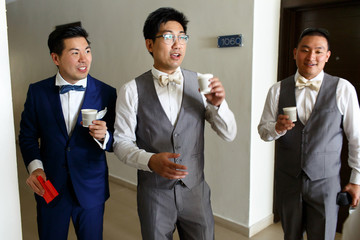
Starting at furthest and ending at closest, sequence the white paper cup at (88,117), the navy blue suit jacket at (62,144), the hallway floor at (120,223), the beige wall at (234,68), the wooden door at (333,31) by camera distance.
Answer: the hallway floor at (120,223), the beige wall at (234,68), the wooden door at (333,31), the navy blue suit jacket at (62,144), the white paper cup at (88,117)

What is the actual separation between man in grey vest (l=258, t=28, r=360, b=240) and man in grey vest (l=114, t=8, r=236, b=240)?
444 millimetres

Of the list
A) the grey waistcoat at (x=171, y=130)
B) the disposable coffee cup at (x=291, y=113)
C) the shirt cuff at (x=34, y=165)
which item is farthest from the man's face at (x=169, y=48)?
the shirt cuff at (x=34, y=165)

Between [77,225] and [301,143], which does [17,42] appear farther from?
[301,143]

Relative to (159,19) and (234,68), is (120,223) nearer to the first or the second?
(234,68)

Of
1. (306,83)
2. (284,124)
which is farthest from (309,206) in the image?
(306,83)

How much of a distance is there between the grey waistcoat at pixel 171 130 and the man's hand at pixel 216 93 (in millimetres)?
160

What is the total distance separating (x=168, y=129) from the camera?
5.27 ft

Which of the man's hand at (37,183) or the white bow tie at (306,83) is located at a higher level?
the white bow tie at (306,83)

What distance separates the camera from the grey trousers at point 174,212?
64.3 inches

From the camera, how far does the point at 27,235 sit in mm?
3033

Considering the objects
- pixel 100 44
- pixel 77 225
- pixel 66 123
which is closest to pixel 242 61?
pixel 66 123

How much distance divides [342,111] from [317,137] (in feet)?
0.65

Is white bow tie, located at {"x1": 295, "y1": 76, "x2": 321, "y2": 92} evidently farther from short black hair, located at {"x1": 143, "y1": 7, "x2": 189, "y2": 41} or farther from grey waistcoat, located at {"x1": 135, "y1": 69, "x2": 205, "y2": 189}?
short black hair, located at {"x1": 143, "y1": 7, "x2": 189, "y2": 41}

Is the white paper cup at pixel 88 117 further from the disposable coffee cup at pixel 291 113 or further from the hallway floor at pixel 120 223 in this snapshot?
the hallway floor at pixel 120 223
